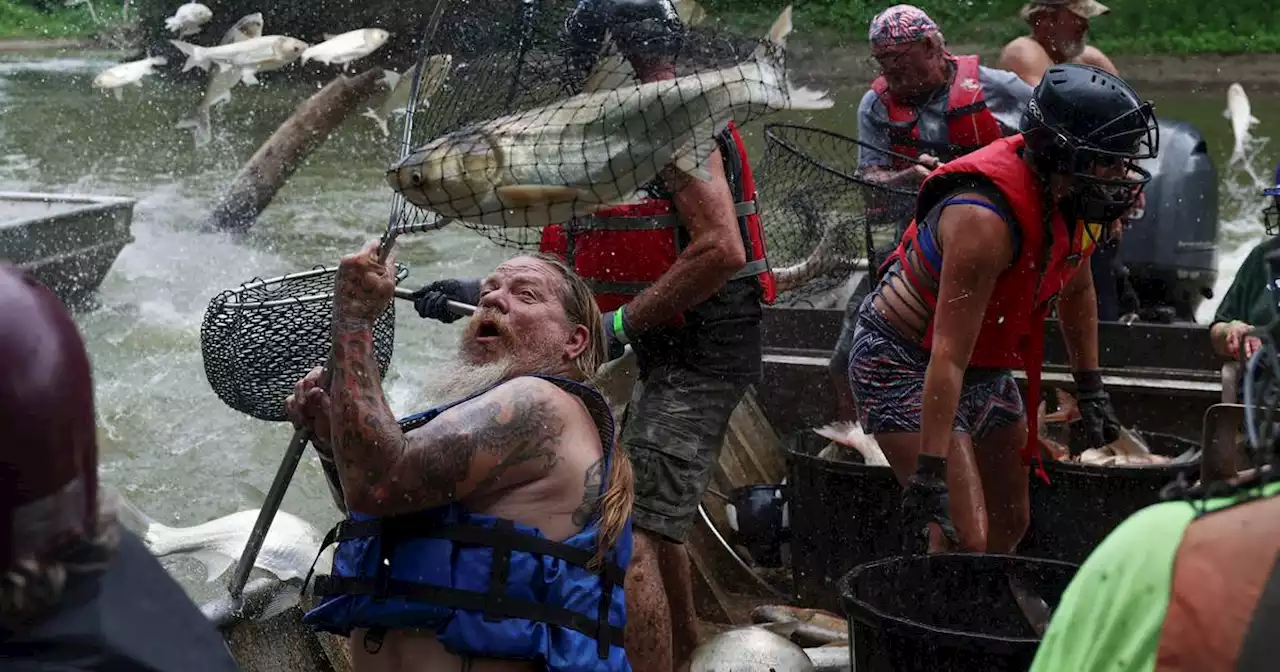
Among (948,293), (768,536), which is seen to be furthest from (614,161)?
(768,536)

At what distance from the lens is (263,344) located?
405cm

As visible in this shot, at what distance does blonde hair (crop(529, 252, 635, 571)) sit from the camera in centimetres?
328

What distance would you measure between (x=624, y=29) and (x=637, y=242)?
66 centimetres

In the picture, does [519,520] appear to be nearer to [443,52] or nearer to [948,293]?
[443,52]

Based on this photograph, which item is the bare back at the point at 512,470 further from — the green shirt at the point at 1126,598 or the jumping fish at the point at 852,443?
the jumping fish at the point at 852,443

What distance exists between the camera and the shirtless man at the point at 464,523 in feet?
9.96

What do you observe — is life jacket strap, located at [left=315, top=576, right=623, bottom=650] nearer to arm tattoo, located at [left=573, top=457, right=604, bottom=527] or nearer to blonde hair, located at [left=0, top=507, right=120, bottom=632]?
arm tattoo, located at [left=573, top=457, right=604, bottom=527]

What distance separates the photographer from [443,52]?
3.90 meters

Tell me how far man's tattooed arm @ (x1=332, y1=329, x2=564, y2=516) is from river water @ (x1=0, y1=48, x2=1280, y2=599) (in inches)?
88.8

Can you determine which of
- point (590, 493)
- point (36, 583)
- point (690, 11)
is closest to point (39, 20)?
point (690, 11)

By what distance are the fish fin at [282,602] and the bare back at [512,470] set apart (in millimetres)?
1060

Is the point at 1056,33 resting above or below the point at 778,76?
below

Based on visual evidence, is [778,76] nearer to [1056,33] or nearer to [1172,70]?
→ [1056,33]

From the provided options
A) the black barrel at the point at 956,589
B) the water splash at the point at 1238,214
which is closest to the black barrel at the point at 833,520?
the black barrel at the point at 956,589
